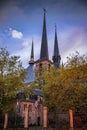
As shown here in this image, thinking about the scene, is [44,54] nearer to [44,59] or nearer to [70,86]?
[44,59]

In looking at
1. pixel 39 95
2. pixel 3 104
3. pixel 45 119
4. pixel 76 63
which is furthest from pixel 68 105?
pixel 39 95

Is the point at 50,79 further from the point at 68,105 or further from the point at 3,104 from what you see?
the point at 3,104

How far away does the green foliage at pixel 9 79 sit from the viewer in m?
21.3

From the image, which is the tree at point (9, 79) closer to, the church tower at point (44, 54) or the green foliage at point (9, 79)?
the green foliage at point (9, 79)

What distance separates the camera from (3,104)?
21875 mm

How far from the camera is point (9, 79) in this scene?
21625 mm

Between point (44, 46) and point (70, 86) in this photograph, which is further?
point (44, 46)

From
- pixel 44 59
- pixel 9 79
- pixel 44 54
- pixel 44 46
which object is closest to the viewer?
pixel 9 79

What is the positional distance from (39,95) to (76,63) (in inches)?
741

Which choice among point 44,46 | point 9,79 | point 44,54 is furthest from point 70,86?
point 44,54

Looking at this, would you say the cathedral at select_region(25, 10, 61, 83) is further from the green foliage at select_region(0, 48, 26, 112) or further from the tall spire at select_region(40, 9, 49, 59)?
the green foliage at select_region(0, 48, 26, 112)

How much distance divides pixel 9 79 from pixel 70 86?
21.6 feet

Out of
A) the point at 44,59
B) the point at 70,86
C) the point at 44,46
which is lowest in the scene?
the point at 70,86

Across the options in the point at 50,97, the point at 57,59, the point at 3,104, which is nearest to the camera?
the point at 3,104
